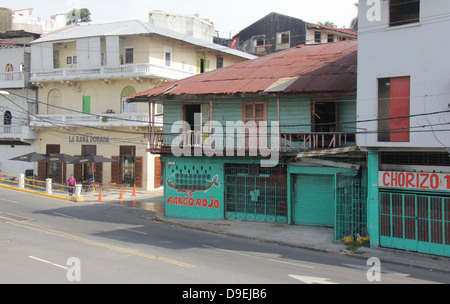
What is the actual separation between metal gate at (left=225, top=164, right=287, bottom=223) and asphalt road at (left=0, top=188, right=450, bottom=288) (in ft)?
10.1

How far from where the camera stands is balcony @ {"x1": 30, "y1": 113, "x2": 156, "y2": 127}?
32.5 meters

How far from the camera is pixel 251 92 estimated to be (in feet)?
65.3

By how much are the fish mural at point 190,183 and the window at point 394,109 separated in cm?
894

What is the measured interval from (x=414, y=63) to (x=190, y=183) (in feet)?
39.4

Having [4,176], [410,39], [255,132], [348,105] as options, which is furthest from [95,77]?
[410,39]

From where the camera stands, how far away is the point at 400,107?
49.3 ft

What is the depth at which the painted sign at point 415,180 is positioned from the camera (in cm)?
1448

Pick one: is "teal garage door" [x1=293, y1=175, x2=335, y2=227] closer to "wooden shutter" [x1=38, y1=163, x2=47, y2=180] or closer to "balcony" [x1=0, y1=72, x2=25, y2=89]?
"wooden shutter" [x1=38, y1=163, x2=47, y2=180]

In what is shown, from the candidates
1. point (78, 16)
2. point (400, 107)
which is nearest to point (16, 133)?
point (78, 16)

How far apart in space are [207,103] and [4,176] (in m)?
22.4

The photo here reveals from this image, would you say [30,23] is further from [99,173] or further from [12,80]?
[99,173]

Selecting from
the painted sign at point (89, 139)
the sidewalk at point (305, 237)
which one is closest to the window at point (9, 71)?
the painted sign at point (89, 139)

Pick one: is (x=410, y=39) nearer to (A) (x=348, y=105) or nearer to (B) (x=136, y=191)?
(A) (x=348, y=105)

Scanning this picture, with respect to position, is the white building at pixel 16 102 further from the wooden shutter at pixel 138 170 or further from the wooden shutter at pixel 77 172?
the wooden shutter at pixel 138 170
